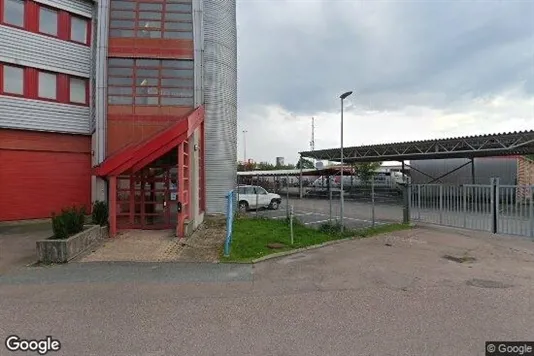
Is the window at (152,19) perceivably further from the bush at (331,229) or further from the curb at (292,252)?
the curb at (292,252)

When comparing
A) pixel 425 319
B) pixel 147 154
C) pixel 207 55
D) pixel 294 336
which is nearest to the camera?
pixel 294 336

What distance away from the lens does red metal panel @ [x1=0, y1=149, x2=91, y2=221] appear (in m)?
15.2

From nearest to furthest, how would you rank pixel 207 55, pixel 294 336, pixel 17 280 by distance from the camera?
pixel 294 336
pixel 17 280
pixel 207 55

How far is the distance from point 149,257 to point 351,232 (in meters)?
6.84

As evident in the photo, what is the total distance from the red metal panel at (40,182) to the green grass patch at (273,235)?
762 cm

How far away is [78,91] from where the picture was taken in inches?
671

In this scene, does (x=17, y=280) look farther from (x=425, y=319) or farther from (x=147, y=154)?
(x=425, y=319)

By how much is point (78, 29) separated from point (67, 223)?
11.5m

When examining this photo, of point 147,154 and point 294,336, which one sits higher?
point 147,154

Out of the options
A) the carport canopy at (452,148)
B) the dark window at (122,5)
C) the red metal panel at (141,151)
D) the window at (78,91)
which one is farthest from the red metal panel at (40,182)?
the carport canopy at (452,148)

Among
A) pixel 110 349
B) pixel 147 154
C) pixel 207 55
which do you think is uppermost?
pixel 207 55

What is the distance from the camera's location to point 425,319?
5.25 metres

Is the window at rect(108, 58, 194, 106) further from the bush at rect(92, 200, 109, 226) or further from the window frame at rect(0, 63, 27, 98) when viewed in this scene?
the bush at rect(92, 200, 109, 226)

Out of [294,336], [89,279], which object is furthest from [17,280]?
[294,336]
